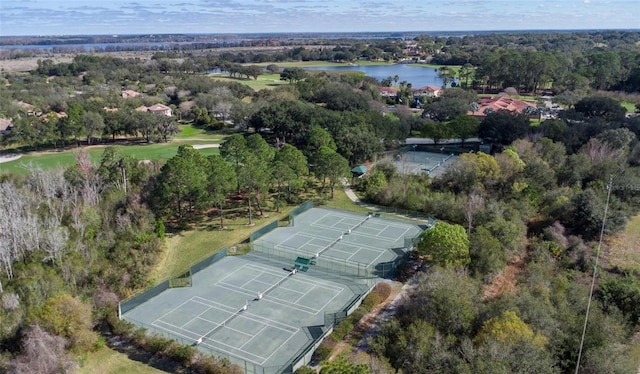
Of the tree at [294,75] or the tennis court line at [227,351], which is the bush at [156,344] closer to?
the tennis court line at [227,351]

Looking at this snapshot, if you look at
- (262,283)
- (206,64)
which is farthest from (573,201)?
(206,64)

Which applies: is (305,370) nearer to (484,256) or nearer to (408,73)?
(484,256)

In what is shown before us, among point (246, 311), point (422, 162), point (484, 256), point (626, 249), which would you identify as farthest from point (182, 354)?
point (422, 162)

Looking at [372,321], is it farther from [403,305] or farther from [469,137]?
[469,137]

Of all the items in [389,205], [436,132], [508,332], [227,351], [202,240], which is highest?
[436,132]

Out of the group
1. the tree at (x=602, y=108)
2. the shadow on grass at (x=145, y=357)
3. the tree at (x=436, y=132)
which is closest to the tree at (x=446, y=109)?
the tree at (x=436, y=132)

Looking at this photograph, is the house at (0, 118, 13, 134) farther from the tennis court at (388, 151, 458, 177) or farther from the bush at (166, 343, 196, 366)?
the bush at (166, 343, 196, 366)

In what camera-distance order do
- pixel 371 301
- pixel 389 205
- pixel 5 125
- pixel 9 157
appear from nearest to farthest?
pixel 371 301, pixel 389 205, pixel 9 157, pixel 5 125

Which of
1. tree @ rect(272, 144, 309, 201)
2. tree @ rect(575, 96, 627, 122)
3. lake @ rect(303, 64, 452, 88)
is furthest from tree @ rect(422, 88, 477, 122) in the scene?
lake @ rect(303, 64, 452, 88)
